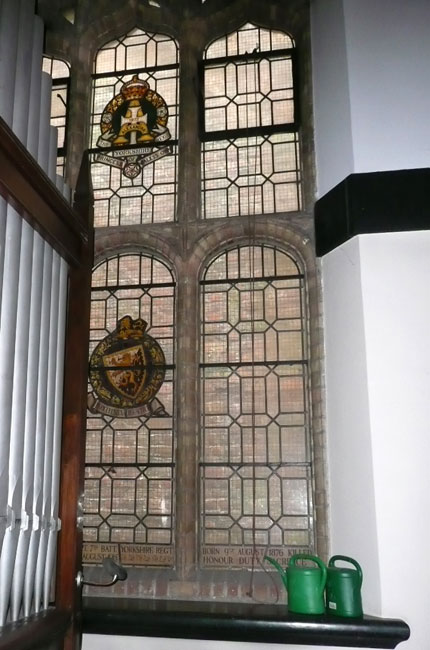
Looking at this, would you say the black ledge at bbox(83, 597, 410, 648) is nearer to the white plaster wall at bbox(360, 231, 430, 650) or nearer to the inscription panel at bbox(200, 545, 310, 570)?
the white plaster wall at bbox(360, 231, 430, 650)

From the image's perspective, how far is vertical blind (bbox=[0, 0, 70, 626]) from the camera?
86.4 inches

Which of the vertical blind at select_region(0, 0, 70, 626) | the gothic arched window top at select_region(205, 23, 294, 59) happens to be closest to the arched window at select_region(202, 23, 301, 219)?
the gothic arched window top at select_region(205, 23, 294, 59)

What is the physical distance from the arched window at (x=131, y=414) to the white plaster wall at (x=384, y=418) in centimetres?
91

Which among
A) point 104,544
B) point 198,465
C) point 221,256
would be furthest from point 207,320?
point 104,544

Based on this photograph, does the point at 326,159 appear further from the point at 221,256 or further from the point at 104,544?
the point at 104,544

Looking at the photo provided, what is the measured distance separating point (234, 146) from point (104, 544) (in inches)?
96.1

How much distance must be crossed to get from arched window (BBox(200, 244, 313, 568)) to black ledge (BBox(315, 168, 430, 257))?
548mm

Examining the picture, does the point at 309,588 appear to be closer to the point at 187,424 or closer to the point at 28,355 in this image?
the point at 187,424

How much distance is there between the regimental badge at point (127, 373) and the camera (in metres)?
3.80

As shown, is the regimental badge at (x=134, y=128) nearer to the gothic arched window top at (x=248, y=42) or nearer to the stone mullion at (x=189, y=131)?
the stone mullion at (x=189, y=131)

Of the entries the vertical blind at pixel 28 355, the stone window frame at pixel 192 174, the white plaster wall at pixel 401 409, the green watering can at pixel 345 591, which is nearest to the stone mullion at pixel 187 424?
the stone window frame at pixel 192 174

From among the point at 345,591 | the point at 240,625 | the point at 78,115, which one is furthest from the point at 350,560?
the point at 78,115

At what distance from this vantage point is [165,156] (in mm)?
4281

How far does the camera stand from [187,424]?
12.0 ft
